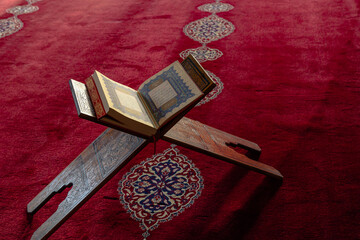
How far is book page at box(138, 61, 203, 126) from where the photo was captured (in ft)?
3.75

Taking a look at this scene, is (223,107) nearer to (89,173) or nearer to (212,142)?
(212,142)

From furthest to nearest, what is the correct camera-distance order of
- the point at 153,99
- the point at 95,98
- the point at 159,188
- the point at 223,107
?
the point at 223,107
the point at 159,188
the point at 153,99
the point at 95,98

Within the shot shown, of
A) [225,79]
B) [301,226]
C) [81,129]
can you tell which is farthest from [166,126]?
[225,79]

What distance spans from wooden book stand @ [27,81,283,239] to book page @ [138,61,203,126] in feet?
0.33

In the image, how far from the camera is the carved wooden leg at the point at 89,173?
1203mm

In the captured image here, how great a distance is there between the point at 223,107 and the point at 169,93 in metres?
0.88

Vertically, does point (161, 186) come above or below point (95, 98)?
below

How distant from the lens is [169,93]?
1216 millimetres

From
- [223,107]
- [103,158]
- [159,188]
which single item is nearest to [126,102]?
[103,158]

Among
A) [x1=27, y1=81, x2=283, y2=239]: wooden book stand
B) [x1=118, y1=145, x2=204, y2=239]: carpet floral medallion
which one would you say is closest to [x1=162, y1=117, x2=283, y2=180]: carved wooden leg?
[x1=27, y1=81, x2=283, y2=239]: wooden book stand

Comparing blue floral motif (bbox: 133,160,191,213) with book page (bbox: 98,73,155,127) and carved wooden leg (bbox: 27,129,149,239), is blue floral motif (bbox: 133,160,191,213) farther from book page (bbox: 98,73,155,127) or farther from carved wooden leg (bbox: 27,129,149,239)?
book page (bbox: 98,73,155,127)

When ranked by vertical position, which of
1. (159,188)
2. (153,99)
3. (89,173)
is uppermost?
(153,99)

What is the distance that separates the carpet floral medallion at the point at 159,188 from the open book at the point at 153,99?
0.46 metres

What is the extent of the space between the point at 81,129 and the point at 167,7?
204cm
